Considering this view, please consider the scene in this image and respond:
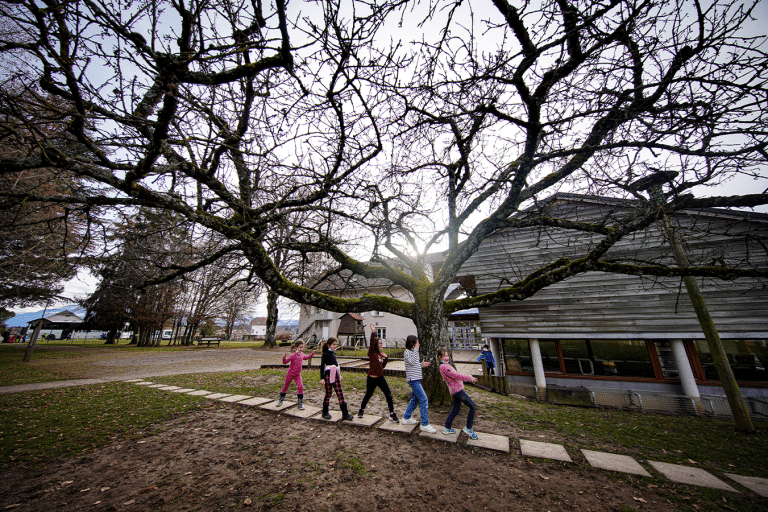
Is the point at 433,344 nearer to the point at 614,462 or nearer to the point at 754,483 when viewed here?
the point at 614,462

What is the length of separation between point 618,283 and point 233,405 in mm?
12341

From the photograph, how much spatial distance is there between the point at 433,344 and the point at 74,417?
7595 mm

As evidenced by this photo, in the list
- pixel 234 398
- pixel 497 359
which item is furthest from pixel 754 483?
pixel 234 398

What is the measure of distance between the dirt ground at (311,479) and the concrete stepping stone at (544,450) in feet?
0.37

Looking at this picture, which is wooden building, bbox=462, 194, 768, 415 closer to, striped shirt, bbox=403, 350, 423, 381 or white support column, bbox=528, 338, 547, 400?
white support column, bbox=528, 338, 547, 400

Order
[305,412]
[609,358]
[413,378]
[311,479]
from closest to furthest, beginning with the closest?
[311,479] < [413,378] < [305,412] < [609,358]

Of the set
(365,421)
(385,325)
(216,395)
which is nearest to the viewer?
(365,421)

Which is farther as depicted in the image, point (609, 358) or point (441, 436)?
point (609, 358)

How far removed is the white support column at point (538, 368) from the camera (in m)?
9.32

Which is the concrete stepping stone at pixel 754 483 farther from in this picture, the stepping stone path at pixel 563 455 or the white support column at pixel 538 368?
the white support column at pixel 538 368

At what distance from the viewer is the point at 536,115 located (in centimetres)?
444

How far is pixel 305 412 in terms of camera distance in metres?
5.60

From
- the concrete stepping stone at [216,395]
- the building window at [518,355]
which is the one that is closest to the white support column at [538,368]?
the building window at [518,355]

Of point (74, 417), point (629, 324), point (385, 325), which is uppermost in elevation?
point (385, 325)
